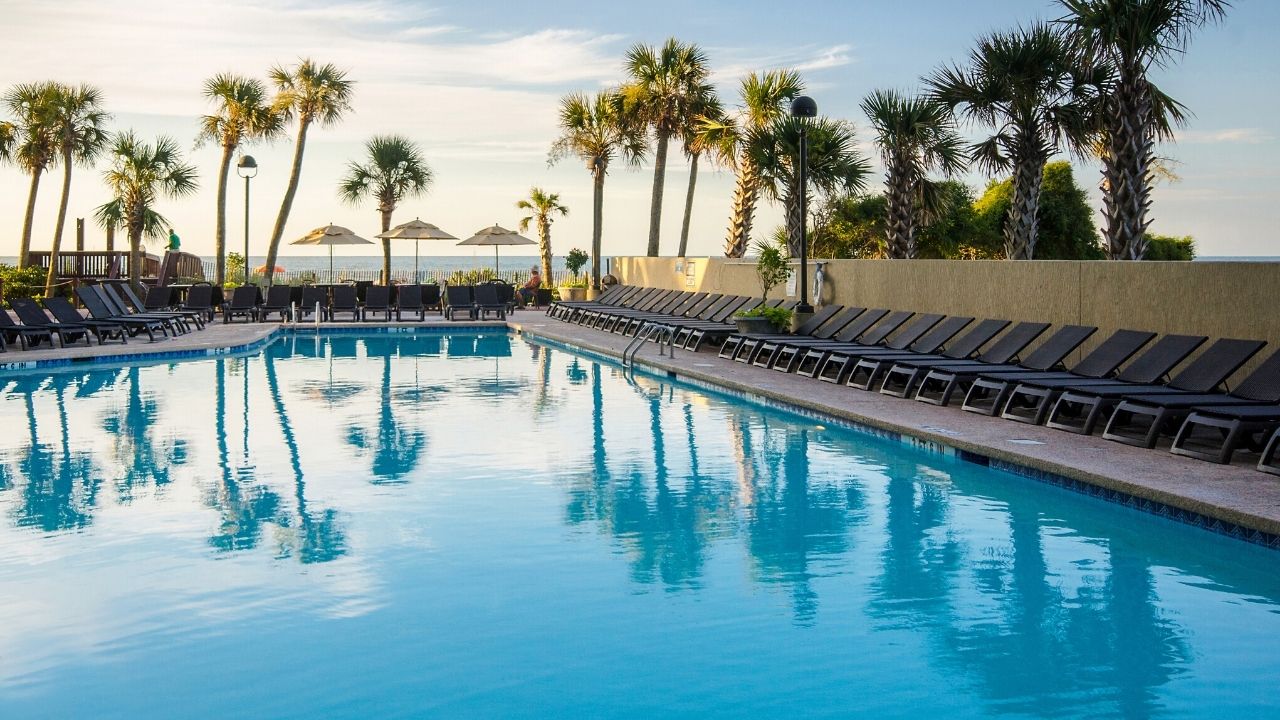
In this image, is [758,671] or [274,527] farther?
[274,527]

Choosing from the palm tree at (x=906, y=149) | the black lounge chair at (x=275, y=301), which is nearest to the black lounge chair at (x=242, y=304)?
the black lounge chair at (x=275, y=301)

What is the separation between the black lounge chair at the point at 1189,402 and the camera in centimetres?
786

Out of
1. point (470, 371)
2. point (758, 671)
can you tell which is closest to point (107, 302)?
point (470, 371)

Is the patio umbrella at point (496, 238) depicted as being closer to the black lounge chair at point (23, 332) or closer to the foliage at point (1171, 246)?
the black lounge chair at point (23, 332)

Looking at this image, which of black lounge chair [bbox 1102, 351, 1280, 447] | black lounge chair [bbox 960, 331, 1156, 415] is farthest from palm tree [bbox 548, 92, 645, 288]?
black lounge chair [bbox 1102, 351, 1280, 447]

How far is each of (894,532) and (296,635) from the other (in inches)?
125

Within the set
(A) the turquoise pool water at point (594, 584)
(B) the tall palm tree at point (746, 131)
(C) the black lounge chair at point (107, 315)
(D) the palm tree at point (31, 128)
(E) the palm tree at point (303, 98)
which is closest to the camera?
(A) the turquoise pool water at point (594, 584)

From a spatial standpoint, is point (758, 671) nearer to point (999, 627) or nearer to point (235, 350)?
point (999, 627)

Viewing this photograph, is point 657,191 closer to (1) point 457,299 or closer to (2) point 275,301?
(1) point 457,299

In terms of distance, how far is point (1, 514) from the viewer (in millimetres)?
6809

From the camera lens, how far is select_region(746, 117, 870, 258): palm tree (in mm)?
22031

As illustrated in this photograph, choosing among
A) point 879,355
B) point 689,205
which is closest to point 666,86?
point 689,205

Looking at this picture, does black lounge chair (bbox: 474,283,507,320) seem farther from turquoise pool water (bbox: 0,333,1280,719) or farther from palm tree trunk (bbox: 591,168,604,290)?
turquoise pool water (bbox: 0,333,1280,719)

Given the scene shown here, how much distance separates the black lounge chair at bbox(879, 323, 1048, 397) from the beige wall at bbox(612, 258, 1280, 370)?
0.52 meters
